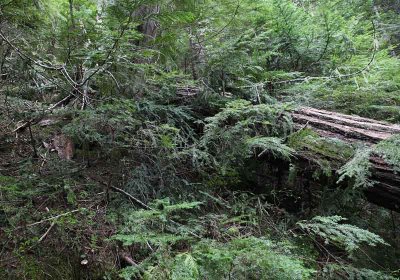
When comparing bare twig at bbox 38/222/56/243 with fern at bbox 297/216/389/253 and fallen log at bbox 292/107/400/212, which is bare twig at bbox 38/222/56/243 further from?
fallen log at bbox 292/107/400/212

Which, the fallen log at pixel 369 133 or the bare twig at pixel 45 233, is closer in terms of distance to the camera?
the bare twig at pixel 45 233

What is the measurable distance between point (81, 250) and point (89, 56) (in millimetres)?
1828

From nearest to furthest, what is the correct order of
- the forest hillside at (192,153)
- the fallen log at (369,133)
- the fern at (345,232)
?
the fern at (345,232)
the forest hillside at (192,153)
the fallen log at (369,133)

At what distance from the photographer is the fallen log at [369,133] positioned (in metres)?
3.05

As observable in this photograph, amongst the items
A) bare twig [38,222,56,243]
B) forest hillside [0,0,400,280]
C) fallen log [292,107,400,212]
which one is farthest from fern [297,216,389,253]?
bare twig [38,222,56,243]

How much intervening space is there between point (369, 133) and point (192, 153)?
1.93m

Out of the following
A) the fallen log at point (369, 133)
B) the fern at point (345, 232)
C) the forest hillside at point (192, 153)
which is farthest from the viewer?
the fallen log at point (369, 133)

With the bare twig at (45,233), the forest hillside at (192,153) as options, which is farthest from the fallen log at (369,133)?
the bare twig at (45,233)

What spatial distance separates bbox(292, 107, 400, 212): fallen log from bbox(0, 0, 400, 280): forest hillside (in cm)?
2

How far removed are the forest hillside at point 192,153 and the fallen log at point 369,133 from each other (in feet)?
0.06

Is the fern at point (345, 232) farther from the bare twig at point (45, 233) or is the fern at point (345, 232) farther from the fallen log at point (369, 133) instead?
the bare twig at point (45, 233)

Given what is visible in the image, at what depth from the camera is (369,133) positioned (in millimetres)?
3402

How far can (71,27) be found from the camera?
3.19 meters

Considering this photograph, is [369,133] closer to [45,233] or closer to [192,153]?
[192,153]
